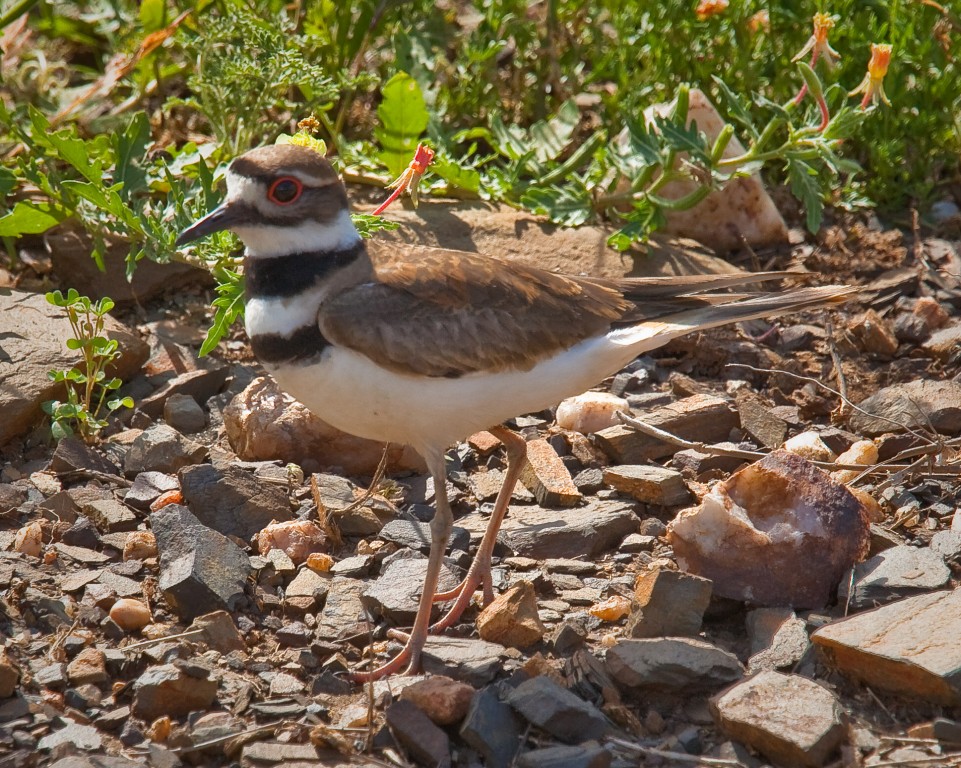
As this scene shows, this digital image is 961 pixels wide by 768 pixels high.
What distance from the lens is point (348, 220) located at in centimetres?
420

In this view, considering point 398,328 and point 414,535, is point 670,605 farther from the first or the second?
point 398,328

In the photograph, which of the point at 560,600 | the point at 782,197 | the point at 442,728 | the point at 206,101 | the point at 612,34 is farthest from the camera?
the point at 612,34

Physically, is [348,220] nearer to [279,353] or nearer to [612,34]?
[279,353]

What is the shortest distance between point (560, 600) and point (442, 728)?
0.87m

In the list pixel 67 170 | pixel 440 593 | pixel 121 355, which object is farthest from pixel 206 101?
pixel 440 593

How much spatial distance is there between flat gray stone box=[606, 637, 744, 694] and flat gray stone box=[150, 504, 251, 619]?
142cm

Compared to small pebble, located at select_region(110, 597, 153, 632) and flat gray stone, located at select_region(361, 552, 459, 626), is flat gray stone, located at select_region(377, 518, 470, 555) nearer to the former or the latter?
flat gray stone, located at select_region(361, 552, 459, 626)

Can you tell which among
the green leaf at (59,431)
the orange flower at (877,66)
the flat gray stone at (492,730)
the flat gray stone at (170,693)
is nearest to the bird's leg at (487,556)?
the flat gray stone at (492,730)

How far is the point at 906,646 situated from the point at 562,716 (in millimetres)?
1121

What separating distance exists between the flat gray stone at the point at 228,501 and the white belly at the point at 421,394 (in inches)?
32.6

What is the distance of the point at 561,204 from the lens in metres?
6.29

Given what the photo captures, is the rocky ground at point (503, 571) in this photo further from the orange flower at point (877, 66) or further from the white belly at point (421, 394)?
the orange flower at point (877, 66)

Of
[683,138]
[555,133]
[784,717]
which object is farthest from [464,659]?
[555,133]

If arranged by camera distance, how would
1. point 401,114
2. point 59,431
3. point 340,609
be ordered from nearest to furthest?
point 340,609 < point 59,431 < point 401,114
